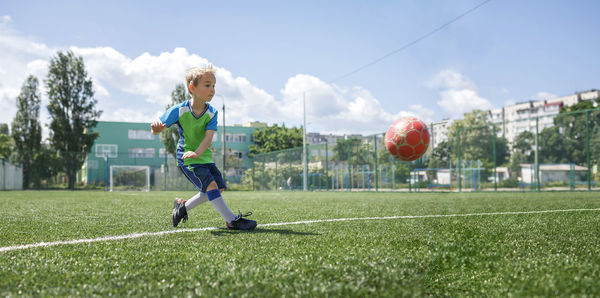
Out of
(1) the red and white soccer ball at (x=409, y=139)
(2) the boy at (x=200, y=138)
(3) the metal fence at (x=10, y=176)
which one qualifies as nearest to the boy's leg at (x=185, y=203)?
(2) the boy at (x=200, y=138)

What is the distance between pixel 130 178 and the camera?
1221 inches

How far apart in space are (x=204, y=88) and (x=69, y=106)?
36.7 meters

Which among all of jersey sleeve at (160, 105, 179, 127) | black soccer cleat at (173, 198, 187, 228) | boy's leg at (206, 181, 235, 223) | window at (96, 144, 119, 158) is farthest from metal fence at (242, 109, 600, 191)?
window at (96, 144, 119, 158)

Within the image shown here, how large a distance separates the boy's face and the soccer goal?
28.0 metres

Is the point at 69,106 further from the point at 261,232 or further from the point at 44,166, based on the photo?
the point at 261,232

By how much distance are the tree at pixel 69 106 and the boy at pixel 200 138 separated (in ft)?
112

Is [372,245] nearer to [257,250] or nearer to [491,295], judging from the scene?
[257,250]

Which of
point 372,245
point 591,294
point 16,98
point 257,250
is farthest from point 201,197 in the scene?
point 16,98

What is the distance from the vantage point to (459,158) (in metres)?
20.2

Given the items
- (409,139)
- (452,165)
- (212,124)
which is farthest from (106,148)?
(212,124)

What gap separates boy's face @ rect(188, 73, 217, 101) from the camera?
4152mm

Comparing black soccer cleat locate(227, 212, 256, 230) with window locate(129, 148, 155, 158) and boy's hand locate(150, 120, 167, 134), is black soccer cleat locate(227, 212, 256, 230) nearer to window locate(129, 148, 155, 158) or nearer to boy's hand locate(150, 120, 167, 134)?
boy's hand locate(150, 120, 167, 134)

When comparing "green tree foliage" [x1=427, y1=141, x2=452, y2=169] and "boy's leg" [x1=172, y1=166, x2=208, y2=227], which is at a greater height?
"green tree foliage" [x1=427, y1=141, x2=452, y2=169]

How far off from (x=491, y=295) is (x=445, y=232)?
1.59 metres
